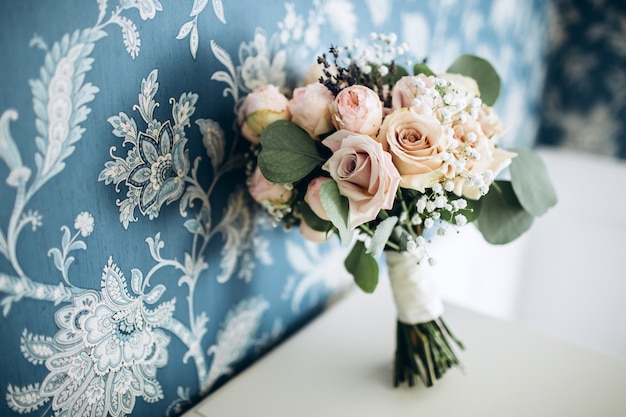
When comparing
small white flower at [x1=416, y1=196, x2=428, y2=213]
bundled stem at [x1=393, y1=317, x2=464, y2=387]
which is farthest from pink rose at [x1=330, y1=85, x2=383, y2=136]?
bundled stem at [x1=393, y1=317, x2=464, y2=387]

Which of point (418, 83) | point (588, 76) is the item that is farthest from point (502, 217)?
point (588, 76)

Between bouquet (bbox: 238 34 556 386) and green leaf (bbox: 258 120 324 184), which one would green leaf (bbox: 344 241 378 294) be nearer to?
bouquet (bbox: 238 34 556 386)

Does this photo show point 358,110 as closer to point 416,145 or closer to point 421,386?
point 416,145

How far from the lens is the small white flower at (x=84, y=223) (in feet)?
1.95

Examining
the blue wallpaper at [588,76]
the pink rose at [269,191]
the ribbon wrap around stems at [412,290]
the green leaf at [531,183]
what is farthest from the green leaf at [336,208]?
the blue wallpaper at [588,76]

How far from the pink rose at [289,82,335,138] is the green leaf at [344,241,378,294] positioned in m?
0.21

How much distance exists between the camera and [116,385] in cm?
69

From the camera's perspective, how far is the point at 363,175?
2.04 feet

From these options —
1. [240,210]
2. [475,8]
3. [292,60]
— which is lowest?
[240,210]

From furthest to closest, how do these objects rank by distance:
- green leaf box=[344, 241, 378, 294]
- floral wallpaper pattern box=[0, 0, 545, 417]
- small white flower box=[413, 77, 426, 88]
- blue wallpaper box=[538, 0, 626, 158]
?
blue wallpaper box=[538, 0, 626, 158], green leaf box=[344, 241, 378, 294], small white flower box=[413, 77, 426, 88], floral wallpaper pattern box=[0, 0, 545, 417]

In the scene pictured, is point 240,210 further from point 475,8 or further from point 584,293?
point 584,293

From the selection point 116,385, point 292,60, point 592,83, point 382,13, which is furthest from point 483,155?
point 592,83

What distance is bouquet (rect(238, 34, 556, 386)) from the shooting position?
633mm

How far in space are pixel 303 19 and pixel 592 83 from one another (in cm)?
161
